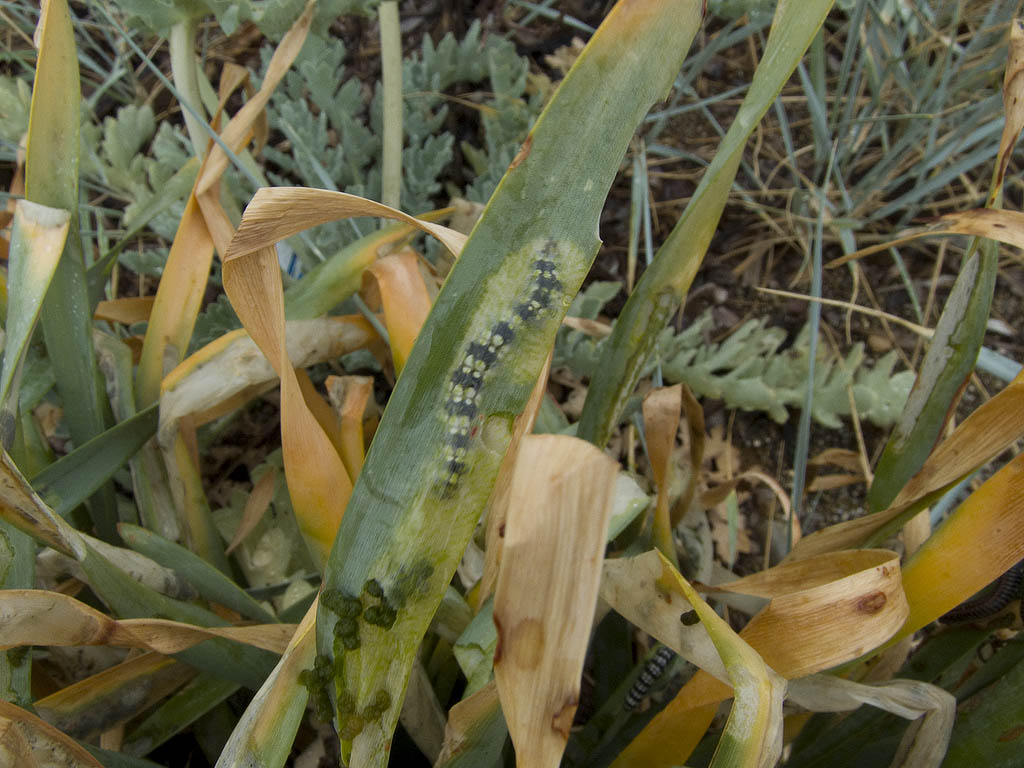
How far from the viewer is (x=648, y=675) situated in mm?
930

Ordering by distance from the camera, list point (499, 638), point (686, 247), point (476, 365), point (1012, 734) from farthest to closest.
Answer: point (686, 247) < point (1012, 734) < point (476, 365) < point (499, 638)

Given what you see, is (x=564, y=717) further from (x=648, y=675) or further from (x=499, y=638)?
(x=648, y=675)

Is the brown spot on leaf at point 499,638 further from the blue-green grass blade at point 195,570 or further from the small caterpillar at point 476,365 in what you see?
the blue-green grass blade at point 195,570

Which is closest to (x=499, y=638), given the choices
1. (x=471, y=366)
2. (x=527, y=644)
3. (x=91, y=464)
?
(x=527, y=644)

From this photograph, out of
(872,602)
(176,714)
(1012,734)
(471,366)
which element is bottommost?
(176,714)

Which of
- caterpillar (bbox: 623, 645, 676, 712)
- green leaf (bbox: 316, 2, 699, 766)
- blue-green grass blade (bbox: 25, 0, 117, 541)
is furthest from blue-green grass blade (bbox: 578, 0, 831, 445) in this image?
blue-green grass blade (bbox: 25, 0, 117, 541)

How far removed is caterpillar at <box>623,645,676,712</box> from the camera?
3.01 feet

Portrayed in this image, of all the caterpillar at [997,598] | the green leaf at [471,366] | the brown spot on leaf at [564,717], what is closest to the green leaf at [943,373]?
the caterpillar at [997,598]

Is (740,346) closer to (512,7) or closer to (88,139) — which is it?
(512,7)

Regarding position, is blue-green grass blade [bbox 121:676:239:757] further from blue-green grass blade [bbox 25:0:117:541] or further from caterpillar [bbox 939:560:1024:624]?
caterpillar [bbox 939:560:1024:624]

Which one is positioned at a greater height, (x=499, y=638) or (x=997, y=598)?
→ (x=499, y=638)

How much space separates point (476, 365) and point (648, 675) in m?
0.51

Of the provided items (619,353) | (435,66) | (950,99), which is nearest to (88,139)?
(435,66)

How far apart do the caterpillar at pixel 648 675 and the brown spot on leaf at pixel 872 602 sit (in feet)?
0.99
